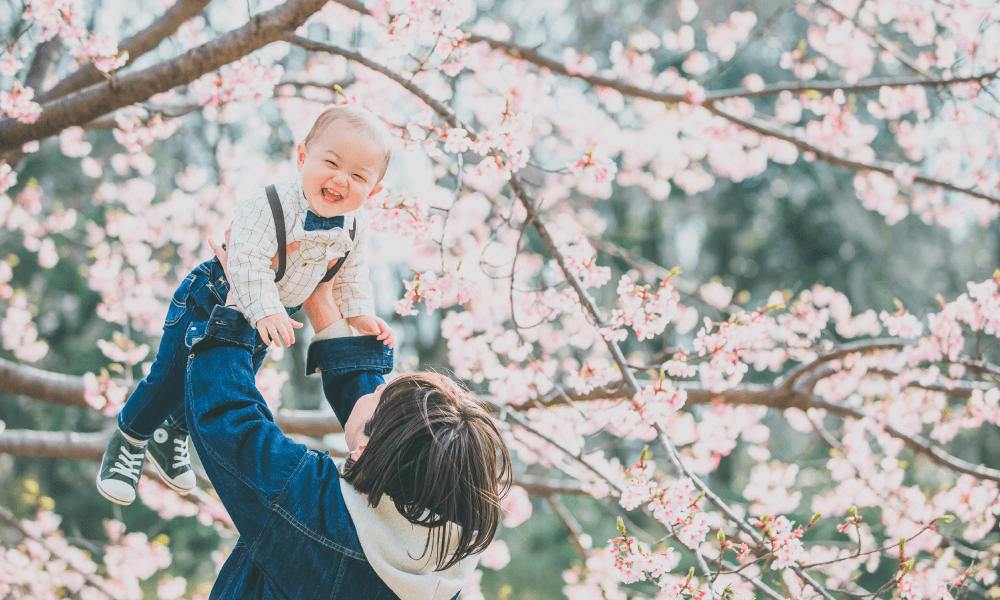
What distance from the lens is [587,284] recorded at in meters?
2.81

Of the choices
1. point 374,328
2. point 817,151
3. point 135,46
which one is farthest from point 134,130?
point 817,151

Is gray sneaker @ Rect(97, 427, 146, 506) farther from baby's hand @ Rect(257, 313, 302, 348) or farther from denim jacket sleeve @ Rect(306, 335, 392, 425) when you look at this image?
baby's hand @ Rect(257, 313, 302, 348)

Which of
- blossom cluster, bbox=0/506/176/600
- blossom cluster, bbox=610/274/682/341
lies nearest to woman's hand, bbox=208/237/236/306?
blossom cluster, bbox=610/274/682/341

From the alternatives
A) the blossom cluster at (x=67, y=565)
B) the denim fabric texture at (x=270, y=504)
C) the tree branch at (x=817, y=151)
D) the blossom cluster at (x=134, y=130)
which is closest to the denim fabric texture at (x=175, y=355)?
the denim fabric texture at (x=270, y=504)

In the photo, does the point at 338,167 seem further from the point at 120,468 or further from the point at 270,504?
the point at 120,468

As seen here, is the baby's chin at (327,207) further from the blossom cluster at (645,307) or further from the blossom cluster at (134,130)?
the blossom cluster at (134,130)

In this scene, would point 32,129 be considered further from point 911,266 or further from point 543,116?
point 911,266

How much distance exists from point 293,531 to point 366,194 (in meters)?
0.75

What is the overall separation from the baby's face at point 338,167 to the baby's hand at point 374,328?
27 centimetres

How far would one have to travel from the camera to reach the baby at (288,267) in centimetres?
162

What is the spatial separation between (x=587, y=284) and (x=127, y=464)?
156 centimetres

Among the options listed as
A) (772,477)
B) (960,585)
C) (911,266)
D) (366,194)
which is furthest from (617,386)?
(911,266)

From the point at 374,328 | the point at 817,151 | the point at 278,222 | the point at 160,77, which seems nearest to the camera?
the point at 278,222

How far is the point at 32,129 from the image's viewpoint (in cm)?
267
